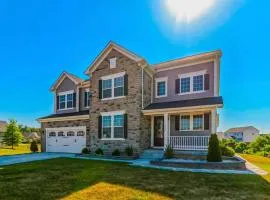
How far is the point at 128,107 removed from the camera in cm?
1631

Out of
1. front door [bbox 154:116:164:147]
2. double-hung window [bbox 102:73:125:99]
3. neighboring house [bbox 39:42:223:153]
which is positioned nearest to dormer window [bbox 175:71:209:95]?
neighboring house [bbox 39:42:223:153]

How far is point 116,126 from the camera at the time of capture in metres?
16.8

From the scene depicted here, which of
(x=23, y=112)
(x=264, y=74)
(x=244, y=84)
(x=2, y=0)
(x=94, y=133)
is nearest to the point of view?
(x=2, y=0)

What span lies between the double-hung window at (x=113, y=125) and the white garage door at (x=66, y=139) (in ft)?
10.8

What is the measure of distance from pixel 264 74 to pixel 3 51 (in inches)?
1083

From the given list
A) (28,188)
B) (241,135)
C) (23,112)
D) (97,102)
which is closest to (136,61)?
(97,102)

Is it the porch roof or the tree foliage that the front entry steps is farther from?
the tree foliage

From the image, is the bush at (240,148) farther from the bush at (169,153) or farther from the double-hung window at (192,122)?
the bush at (169,153)

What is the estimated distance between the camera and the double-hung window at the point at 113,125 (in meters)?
16.6

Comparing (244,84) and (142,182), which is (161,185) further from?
(244,84)

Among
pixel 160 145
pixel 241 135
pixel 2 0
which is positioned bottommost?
pixel 241 135

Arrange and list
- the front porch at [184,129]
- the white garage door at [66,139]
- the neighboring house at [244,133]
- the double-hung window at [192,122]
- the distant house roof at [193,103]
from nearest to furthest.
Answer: the distant house roof at [193,103], the front porch at [184,129], the double-hung window at [192,122], the white garage door at [66,139], the neighboring house at [244,133]

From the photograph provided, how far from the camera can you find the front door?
17.0m

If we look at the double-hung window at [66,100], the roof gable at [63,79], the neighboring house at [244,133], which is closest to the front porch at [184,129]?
the roof gable at [63,79]
